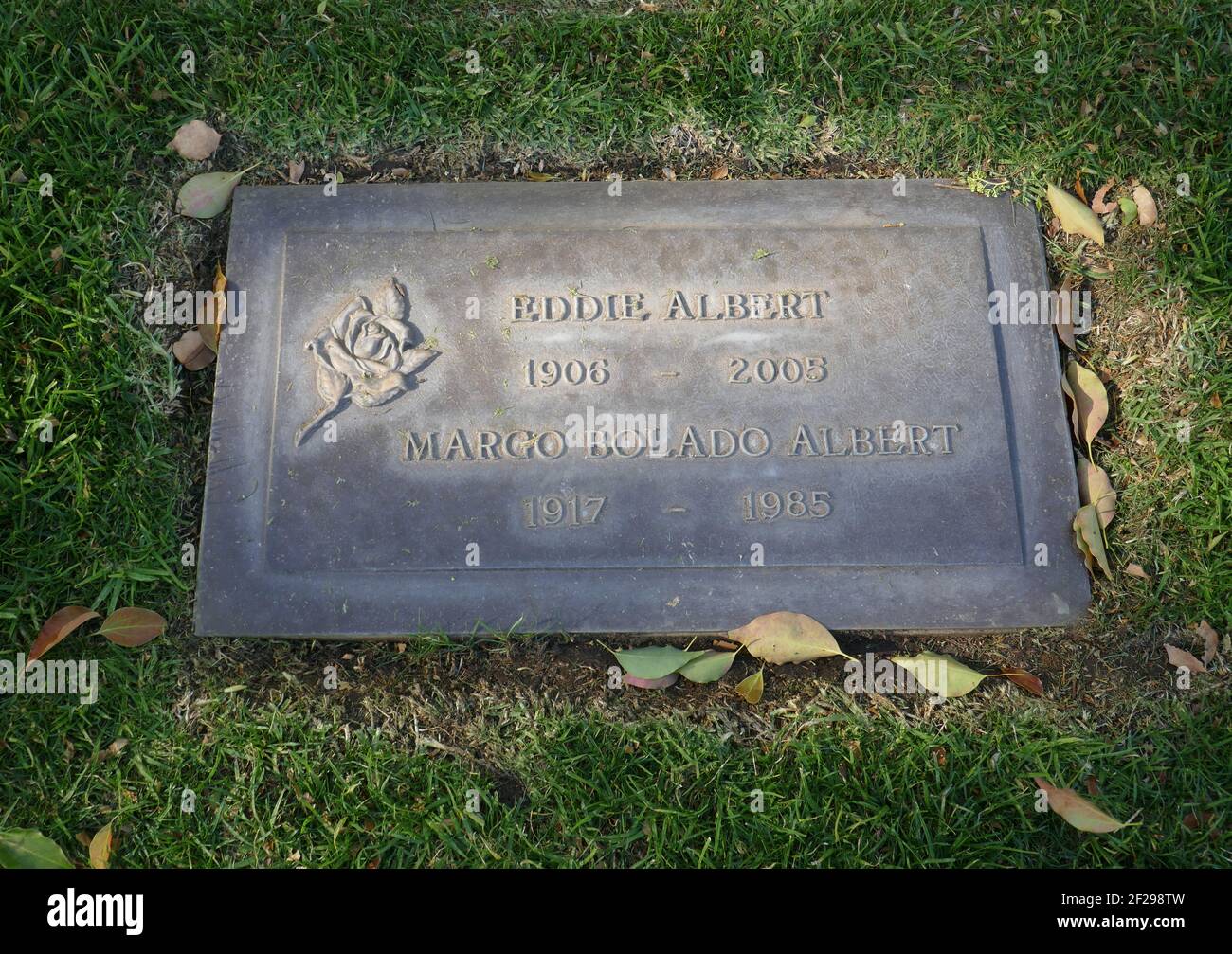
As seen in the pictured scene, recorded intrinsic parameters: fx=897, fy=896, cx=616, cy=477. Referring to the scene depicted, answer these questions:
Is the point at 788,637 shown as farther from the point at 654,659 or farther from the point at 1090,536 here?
the point at 1090,536

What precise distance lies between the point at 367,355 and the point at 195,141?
101cm

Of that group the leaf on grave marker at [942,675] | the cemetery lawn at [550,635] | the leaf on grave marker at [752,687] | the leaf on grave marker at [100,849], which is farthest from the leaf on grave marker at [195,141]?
the leaf on grave marker at [942,675]

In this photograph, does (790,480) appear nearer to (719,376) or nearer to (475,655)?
(719,376)

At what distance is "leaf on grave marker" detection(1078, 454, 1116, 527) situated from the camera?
2586 mm

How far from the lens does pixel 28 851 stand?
234 cm

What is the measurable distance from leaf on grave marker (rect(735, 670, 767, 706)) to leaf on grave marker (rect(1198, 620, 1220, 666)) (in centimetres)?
129

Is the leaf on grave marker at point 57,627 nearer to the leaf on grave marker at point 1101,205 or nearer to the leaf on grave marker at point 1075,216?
the leaf on grave marker at point 1075,216

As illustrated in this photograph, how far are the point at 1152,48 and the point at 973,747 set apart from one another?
7.82ft

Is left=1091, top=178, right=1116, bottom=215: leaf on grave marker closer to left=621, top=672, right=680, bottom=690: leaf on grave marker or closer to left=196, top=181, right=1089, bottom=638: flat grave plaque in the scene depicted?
left=196, top=181, right=1089, bottom=638: flat grave plaque

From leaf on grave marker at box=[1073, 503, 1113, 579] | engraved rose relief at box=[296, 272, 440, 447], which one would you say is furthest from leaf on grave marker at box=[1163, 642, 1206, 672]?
engraved rose relief at box=[296, 272, 440, 447]

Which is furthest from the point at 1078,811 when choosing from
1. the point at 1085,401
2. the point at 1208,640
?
the point at 1085,401

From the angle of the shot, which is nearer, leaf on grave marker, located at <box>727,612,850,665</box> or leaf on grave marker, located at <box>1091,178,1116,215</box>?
leaf on grave marker, located at <box>727,612,850,665</box>

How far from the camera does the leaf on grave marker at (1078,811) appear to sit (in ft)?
7.69

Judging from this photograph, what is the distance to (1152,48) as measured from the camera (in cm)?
300
